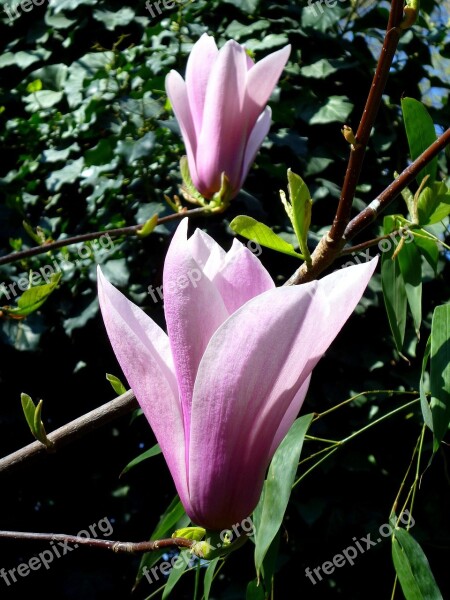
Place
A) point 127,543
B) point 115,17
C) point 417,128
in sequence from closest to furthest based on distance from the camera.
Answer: point 127,543 < point 417,128 < point 115,17

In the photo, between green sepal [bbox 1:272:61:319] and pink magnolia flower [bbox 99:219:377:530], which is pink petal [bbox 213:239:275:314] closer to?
pink magnolia flower [bbox 99:219:377:530]

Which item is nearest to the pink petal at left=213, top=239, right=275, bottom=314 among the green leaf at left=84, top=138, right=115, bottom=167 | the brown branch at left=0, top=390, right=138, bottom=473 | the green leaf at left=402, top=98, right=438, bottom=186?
the brown branch at left=0, top=390, right=138, bottom=473

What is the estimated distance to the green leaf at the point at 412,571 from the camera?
1.74 ft

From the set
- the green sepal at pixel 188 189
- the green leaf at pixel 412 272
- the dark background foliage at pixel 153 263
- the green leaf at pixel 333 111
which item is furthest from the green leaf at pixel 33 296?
the green leaf at pixel 333 111

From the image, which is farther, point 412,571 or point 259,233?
point 412,571

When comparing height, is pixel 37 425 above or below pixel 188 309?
below

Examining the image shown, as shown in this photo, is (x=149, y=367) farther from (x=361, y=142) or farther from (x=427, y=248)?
(x=427, y=248)

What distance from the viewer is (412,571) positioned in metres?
0.55

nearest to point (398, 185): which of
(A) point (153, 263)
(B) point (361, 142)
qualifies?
(B) point (361, 142)

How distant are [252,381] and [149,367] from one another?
55 millimetres

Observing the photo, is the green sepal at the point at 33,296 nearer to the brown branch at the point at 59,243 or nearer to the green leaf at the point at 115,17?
the brown branch at the point at 59,243

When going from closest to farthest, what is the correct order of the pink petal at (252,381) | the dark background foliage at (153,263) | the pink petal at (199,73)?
the pink petal at (252,381) → the pink petal at (199,73) → the dark background foliage at (153,263)

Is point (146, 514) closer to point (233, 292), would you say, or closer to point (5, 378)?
point (5, 378)

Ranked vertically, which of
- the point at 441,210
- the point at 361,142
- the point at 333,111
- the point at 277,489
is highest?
the point at 361,142
